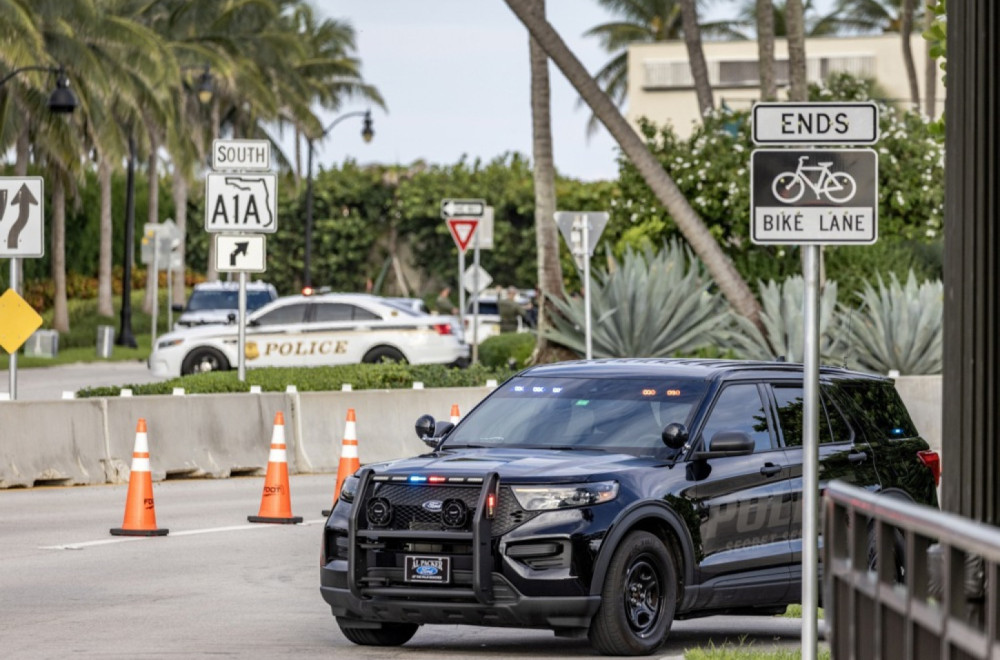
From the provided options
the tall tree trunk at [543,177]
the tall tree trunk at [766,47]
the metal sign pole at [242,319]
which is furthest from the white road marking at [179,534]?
the tall tree trunk at [766,47]

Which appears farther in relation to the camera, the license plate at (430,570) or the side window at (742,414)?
the side window at (742,414)

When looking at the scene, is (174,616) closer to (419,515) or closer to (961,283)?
(419,515)

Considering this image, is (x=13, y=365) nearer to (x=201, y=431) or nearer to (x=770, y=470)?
(x=201, y=431)

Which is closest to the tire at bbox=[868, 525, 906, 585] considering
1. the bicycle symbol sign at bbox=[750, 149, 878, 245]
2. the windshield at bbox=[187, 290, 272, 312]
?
the bicycle symbol sign at bbox=[750, 149, 878, 245]

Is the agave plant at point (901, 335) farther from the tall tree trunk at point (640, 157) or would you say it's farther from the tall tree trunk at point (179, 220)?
the tall tree trunk at point (179, 220)

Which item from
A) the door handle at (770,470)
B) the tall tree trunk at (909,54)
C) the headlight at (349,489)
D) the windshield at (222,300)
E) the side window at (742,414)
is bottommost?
the headlight at (349,489)

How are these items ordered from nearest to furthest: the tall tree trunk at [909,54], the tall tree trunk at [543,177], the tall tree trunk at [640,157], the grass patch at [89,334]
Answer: the tall tree trunk at [640,157]
the tall tree trunk at [543,177]
the grass patch at [89,334]
the tall tree trunk at [909,54]

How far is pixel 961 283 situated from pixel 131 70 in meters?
51.2

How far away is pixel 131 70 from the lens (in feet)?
184

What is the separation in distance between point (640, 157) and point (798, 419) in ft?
59.0

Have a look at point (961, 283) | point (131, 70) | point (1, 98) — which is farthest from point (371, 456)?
point (131, 70)

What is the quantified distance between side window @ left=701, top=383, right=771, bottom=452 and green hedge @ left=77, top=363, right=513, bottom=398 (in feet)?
43.6

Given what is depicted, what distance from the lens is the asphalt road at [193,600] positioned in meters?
10.6

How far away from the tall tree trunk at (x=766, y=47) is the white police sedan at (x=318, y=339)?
7.20m
